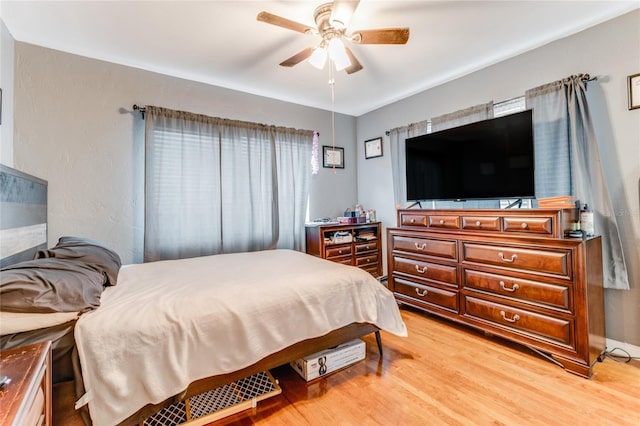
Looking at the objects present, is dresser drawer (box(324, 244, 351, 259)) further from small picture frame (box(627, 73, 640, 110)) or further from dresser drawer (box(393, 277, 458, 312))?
small picture frame (box(627, 73, 640, 110))

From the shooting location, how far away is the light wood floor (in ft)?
5.15

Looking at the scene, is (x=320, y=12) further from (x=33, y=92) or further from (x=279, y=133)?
(x=33, y=92)

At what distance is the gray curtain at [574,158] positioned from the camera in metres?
2.15

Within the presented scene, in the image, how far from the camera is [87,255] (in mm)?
1804

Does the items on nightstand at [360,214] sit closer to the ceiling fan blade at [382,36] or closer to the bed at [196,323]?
the bed at [196,323]

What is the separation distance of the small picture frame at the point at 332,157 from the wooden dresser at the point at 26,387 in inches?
138

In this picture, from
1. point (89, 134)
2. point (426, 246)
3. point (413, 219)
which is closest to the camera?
point (89, 134)

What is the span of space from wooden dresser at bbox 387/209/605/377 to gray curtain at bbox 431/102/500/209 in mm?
494

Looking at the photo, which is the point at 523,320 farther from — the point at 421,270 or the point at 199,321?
the point at 199,321

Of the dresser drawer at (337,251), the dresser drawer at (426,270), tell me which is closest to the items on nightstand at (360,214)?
the dresser drawer at (337,251)

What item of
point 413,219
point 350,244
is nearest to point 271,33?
point 413,219

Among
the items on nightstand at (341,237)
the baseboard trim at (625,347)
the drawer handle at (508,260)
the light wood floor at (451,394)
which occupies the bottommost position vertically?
the light wood floor at (451,394)

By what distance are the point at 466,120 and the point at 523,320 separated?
2.03 meters

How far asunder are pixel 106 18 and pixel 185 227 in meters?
1.81
